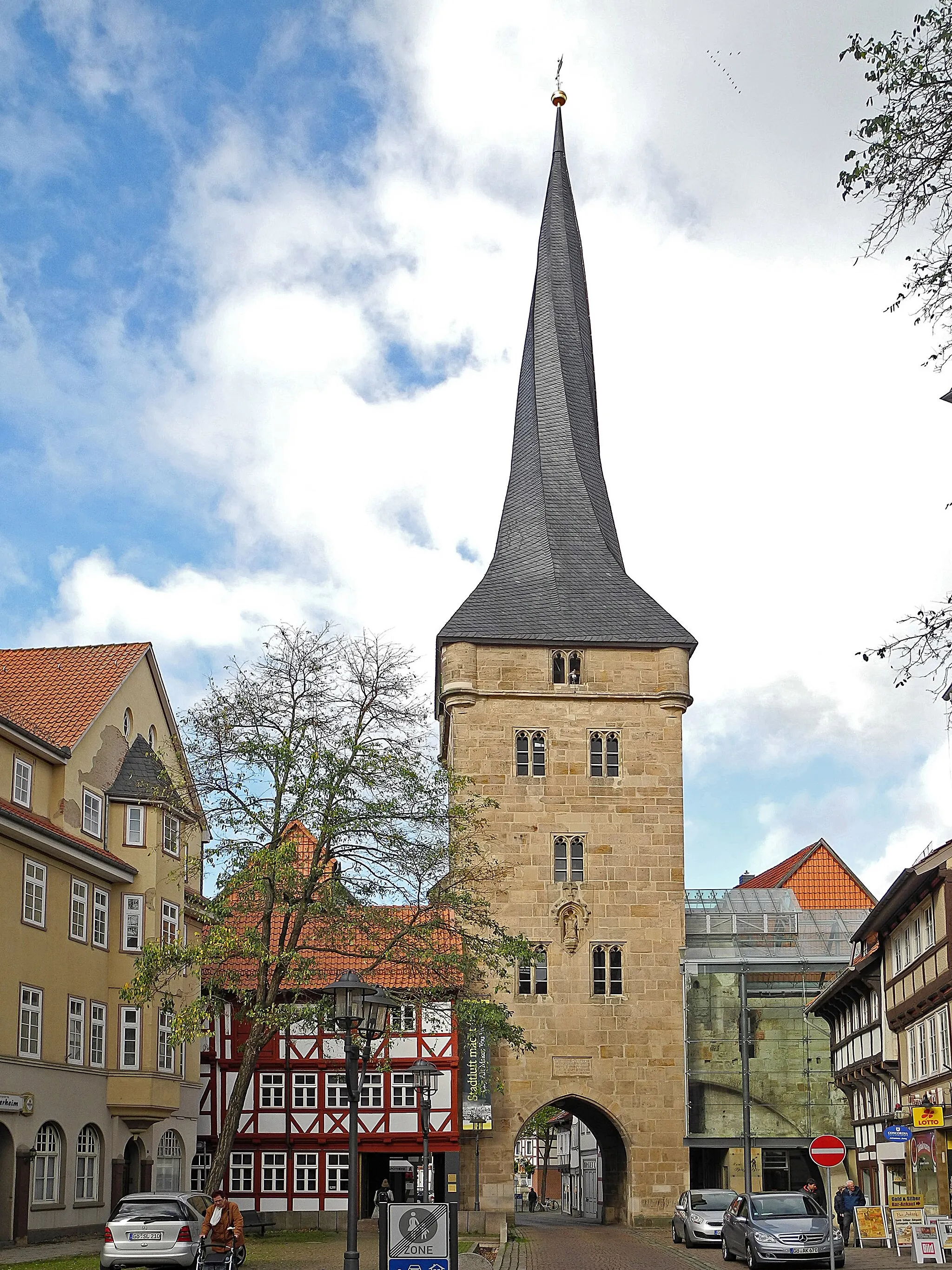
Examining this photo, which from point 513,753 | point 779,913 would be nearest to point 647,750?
point 513,753

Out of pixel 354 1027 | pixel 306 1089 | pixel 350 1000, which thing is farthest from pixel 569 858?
pixel 350 1000

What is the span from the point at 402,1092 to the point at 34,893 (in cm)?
1708

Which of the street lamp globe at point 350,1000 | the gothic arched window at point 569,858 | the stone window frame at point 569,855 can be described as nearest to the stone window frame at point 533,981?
the stone window frame at point 569,855

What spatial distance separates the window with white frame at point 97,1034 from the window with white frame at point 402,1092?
1244cm

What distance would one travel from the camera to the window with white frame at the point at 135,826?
34656 mm

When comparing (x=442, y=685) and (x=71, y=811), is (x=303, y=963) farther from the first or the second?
(x=442, y=685)

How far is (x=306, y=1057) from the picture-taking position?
4347cm

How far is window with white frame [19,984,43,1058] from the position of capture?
28.8 m

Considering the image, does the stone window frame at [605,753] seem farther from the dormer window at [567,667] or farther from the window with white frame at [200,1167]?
the window with white frame at [200,1167]

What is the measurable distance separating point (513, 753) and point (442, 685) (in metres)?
3.33

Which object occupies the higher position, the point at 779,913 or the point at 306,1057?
the point at 779,913

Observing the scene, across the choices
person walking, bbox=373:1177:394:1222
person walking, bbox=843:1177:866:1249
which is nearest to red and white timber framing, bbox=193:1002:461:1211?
person walking, bbox=373:1177:394:1222

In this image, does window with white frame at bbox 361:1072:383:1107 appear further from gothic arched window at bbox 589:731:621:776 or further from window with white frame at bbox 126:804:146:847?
gothic arched window at bbox 589:731:621:776

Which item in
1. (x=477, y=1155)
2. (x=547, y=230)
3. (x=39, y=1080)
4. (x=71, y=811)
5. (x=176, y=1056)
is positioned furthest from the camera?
(x=547, y=230)
